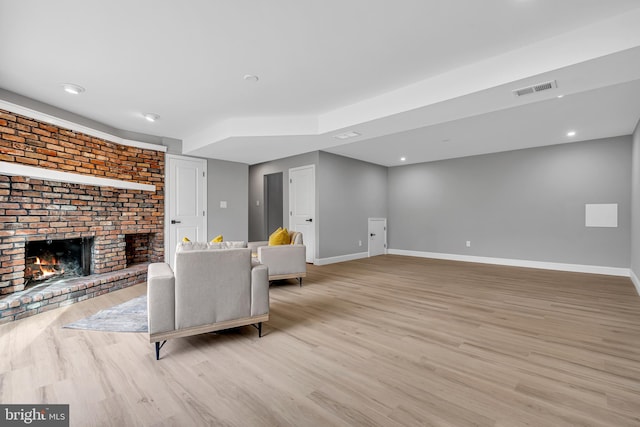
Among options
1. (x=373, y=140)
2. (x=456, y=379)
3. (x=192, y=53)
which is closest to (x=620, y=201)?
(x=373, y=140)

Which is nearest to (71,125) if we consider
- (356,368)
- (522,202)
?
(356,368)

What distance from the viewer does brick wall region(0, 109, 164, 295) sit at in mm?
3354

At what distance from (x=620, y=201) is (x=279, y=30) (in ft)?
21.5

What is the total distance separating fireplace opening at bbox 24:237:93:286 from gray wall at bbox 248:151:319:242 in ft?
12.3

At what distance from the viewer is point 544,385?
1.85 m

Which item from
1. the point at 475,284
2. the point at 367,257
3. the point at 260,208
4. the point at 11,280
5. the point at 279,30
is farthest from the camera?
the point at 260,208

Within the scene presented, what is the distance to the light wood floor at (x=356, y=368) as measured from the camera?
5.23ft

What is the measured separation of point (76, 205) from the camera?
4.19 metres

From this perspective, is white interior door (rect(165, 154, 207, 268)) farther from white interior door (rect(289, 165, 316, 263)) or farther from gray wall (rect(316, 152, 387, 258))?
gray wall (rect(316, 152, 387, 258))

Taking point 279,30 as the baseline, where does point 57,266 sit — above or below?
below

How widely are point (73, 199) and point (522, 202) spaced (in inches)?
323

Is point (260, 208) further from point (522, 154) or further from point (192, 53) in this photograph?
point (522, 154)

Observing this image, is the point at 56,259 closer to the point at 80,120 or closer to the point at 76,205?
the point at 76,205

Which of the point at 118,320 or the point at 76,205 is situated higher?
the point at 76,205
